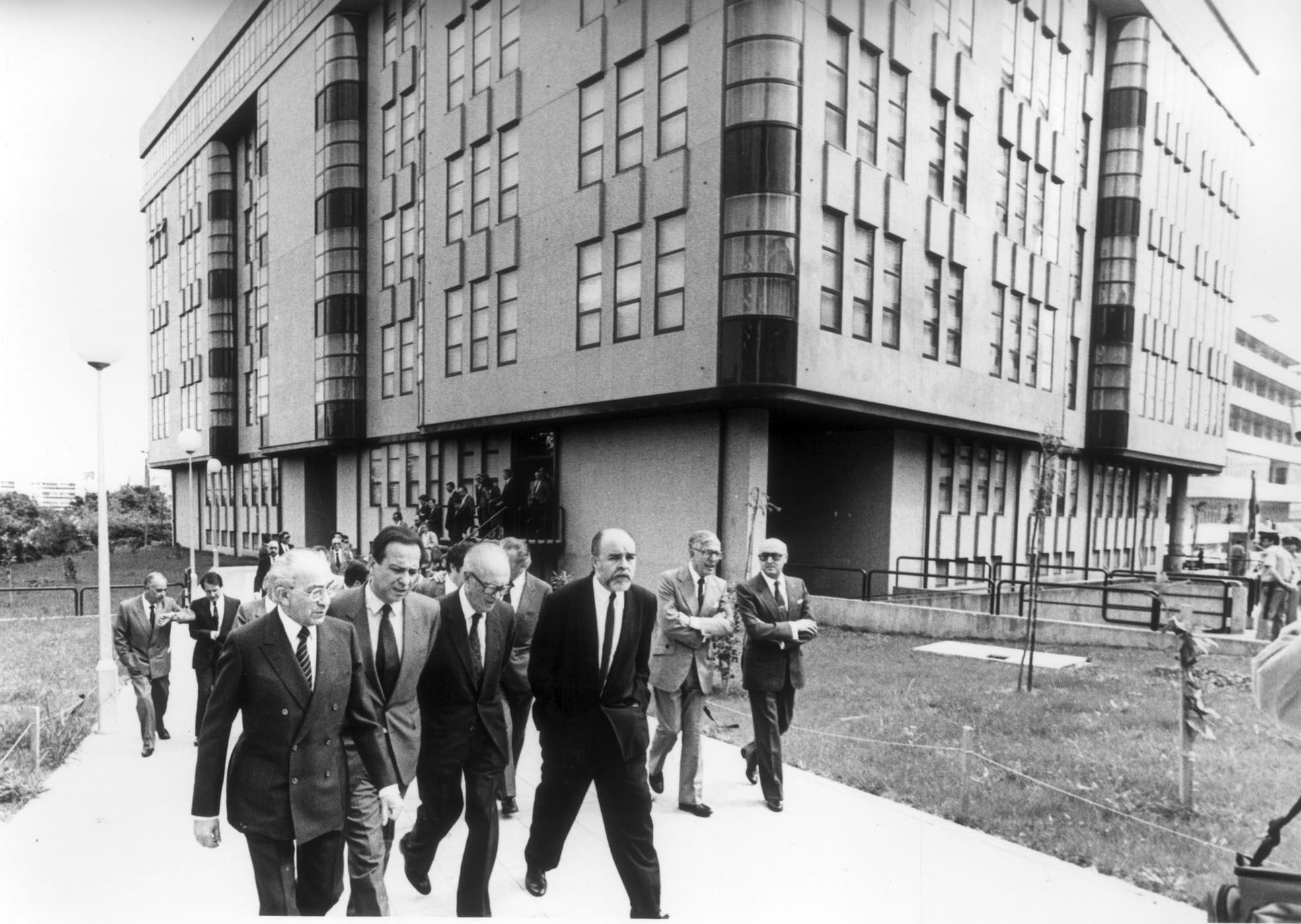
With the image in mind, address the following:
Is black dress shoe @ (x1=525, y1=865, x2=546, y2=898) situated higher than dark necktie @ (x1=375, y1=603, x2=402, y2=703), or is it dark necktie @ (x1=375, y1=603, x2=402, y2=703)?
dark necktie @ (x1=375, y1=603, x2=402, y2=703)

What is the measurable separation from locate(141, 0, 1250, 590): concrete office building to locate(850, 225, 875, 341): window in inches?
2.4

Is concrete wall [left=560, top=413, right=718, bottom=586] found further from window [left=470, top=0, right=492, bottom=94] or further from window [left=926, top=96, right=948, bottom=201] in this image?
window [left=926, top=96, right=948, bottom=201]

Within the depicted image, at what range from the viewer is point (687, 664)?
5.02m

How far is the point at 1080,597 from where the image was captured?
16.6 metres

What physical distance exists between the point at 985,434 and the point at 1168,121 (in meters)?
5.69

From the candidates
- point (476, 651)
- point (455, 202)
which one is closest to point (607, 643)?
point (476, 651)

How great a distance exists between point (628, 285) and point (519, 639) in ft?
21.8

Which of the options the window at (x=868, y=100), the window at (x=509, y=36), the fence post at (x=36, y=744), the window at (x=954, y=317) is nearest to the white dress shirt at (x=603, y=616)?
the fence post at (x=36, y=744)

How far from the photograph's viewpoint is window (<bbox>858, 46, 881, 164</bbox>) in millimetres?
10484

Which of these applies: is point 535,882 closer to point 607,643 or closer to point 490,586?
point 607,643

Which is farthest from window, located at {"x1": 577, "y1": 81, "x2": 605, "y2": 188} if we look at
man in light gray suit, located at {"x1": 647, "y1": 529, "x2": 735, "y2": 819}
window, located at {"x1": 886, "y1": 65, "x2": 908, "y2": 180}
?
man in light gray suit, located at {"x1": 647, "y1": 529, "x2": 735, "y2": 819}

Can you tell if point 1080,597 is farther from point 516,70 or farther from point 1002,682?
point 516,70

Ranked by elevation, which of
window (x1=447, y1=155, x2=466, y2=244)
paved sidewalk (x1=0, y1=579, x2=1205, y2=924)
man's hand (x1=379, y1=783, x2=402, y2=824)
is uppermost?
window (x1=447, y1=155, x2=466, y2=244)

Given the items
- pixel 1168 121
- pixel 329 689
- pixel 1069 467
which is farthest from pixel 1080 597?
pixel 329 689
